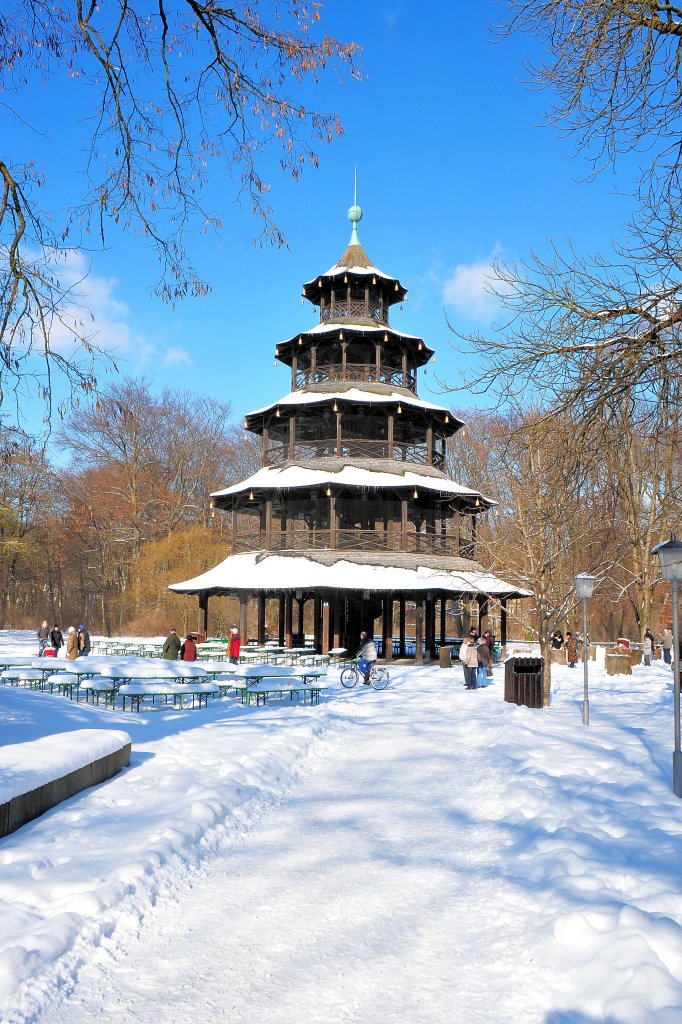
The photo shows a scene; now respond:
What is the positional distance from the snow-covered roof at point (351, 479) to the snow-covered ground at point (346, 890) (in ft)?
63.5

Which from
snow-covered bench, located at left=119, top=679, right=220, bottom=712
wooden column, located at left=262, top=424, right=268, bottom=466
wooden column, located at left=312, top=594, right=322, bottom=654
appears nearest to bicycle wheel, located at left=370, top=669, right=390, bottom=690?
snow-covered bench, located at left=119, top=679, right=220, bottom=712

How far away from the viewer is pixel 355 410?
34.1 meters

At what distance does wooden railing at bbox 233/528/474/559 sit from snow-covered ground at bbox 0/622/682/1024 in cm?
2033

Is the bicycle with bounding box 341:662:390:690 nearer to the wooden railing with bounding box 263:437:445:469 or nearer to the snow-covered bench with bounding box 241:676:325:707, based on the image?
the snow-covered bench with bounding box 241:676:325:707

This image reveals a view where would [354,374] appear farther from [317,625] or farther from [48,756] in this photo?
[48,756]

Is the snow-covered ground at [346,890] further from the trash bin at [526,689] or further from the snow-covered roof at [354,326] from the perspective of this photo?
the snow-covered roof at [354,326]

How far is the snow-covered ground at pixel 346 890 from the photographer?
13.1 ft

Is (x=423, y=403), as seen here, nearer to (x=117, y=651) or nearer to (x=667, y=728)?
(x=117, y=651)

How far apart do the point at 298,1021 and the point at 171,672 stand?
14.1m

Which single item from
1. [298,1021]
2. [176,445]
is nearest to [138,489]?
[176,445]

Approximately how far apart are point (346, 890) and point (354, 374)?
102 ft

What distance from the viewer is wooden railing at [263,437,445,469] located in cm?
3316

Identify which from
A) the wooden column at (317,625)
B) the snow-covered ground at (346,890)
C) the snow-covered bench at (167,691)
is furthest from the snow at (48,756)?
the wooden column at (317,625)

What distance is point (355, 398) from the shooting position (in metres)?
31.8
